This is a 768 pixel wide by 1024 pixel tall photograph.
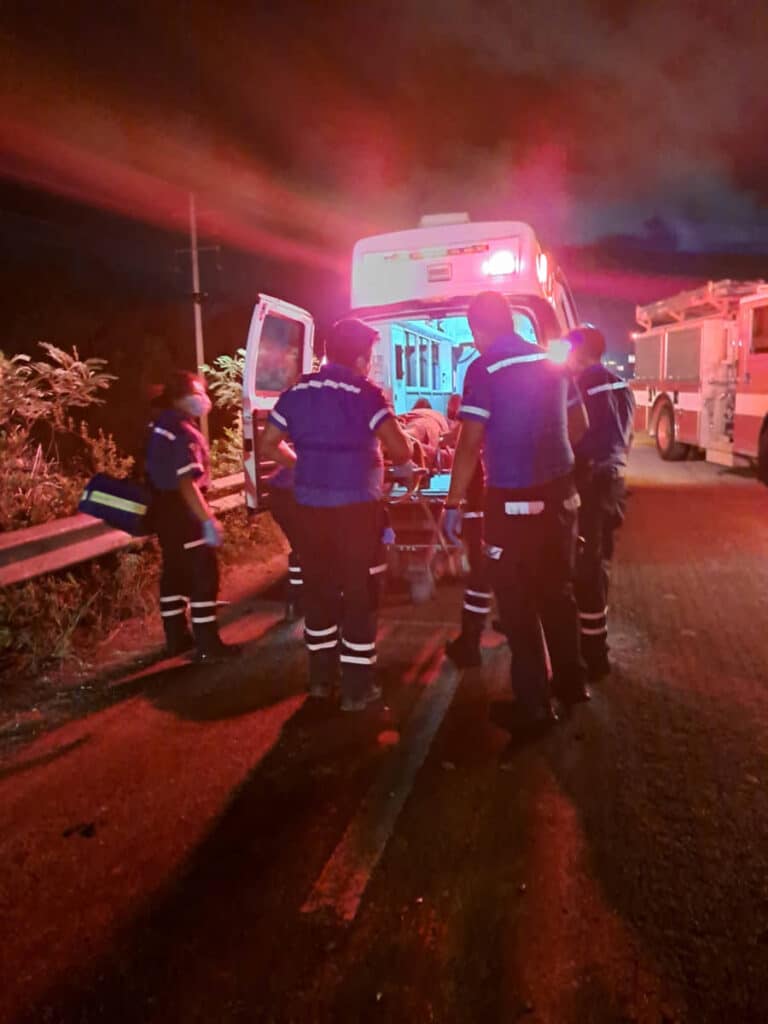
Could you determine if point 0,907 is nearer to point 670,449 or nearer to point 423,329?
point 423,329

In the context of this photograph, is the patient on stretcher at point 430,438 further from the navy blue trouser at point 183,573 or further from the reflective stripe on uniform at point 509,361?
the reflective stripe on uniform at point 509,361

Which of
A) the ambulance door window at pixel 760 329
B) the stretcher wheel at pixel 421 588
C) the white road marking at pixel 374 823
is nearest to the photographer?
the white road marking at pixel 374 823

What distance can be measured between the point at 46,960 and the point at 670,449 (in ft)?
49.2

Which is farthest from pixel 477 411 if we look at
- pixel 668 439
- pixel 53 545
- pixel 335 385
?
pixel 668 439

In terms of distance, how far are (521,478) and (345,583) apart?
1079 millimetres

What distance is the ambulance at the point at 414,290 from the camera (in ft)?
19.3

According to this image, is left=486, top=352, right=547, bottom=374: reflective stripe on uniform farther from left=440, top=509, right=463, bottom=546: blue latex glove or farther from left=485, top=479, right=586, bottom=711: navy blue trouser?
left=440, top=509, right=463, bottom=546: blue latex glove

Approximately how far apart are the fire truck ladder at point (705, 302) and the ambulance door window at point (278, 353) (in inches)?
348

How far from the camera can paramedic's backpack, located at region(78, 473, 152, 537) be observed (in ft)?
14.6

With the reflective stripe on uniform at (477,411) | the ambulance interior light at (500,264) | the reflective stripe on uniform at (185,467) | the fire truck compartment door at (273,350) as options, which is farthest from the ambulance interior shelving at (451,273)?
the reflective stripe on uniform at (185,467)

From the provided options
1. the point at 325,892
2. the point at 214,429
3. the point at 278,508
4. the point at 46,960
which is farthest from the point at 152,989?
the point at 214,429

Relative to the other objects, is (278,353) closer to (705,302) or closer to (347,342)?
(347,342)

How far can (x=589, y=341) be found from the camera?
443 centimetres

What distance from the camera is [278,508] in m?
5.18
